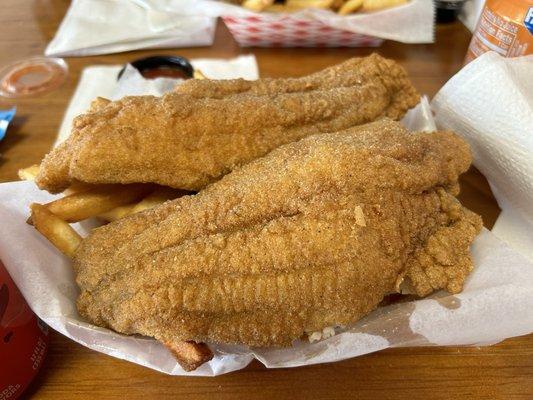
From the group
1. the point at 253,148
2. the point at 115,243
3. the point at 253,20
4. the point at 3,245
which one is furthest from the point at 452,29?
the point at 3,245

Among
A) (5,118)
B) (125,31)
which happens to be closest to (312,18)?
(125,31)

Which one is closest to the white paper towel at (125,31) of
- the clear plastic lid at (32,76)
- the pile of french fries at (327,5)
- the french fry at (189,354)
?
the clear plastic lid at (32,76)

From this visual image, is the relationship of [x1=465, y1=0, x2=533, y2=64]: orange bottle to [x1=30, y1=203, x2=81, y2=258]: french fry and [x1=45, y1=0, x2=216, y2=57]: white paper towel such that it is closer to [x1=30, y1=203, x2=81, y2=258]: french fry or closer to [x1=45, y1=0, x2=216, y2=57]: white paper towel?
[x1=45, y1=0, x2=216, y2=57]: white paper towel

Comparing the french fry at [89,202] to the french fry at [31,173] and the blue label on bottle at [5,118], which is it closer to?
the french fry at [31,173]

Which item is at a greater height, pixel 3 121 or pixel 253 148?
pixel 253 148

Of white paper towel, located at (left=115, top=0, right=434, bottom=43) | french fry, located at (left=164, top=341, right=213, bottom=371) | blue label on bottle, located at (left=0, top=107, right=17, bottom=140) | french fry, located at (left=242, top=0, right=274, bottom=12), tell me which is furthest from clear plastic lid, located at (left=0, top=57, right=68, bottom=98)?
french fry, located at (left=164, top=341, right=213, bottom=371)

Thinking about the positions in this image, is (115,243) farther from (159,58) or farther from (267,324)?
(159,58)

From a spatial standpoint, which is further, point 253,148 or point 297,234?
point 253,148
